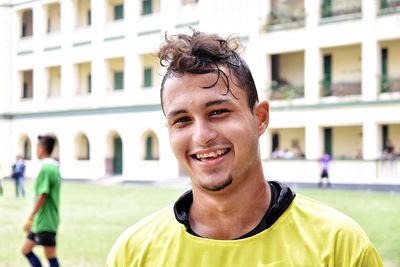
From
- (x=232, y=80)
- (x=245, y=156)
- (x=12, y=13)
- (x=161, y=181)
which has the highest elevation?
(x=12, y=13)

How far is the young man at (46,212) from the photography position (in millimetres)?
7043

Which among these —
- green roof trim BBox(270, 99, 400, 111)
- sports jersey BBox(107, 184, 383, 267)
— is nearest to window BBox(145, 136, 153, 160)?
green roof trim BBox(270, 99, 400, 111)

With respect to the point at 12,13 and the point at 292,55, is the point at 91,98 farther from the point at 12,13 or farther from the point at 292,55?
the point at 292,55

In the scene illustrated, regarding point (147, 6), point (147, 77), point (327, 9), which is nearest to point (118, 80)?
point (147, 77)

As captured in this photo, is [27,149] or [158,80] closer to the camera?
[158,80]

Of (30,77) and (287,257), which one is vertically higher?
(30,77)

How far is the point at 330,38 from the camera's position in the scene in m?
26.7

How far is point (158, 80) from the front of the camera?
762 inches

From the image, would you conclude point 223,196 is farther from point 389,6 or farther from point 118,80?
point 118,80

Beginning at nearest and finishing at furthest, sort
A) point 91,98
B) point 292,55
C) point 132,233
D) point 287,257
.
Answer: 1. point 287,257
2. point 132,233
3. point 292,55
4. point 91,98

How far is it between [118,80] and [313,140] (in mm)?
13008

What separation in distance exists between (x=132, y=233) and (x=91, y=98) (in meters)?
34.2

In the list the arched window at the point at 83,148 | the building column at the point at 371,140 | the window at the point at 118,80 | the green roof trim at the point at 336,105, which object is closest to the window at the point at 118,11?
the window at the point at 118,80

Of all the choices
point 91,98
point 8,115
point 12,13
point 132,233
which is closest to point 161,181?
point 91,98
